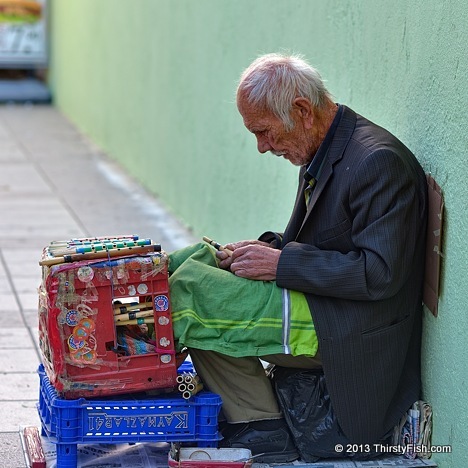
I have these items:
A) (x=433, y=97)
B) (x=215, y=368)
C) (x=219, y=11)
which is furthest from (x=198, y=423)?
(x=219, y=11)

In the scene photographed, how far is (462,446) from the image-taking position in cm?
336

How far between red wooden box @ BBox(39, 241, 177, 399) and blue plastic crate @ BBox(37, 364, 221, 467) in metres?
0.05

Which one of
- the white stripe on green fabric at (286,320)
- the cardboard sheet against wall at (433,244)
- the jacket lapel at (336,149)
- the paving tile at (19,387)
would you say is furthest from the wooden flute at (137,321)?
the paving tile at (19,387)

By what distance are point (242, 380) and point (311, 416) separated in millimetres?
264

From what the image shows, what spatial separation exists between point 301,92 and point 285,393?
40.1 inches

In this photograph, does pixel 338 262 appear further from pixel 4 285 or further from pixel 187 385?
pixel 4 285

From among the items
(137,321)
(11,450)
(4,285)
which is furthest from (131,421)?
(4,285)

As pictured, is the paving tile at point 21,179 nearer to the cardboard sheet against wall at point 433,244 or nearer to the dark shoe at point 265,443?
the dark shoe at point 265,443

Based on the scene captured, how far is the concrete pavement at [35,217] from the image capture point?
4.54 m

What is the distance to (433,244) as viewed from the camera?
358 centimetres

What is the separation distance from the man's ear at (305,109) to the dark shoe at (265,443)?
3.41 feet

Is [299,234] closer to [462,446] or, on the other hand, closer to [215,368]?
[215,368]

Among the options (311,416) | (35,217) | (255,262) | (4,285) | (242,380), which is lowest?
(35,217)

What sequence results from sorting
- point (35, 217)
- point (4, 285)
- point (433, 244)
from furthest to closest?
point (35, 217)
point (4, 285)
point (433, 244)
